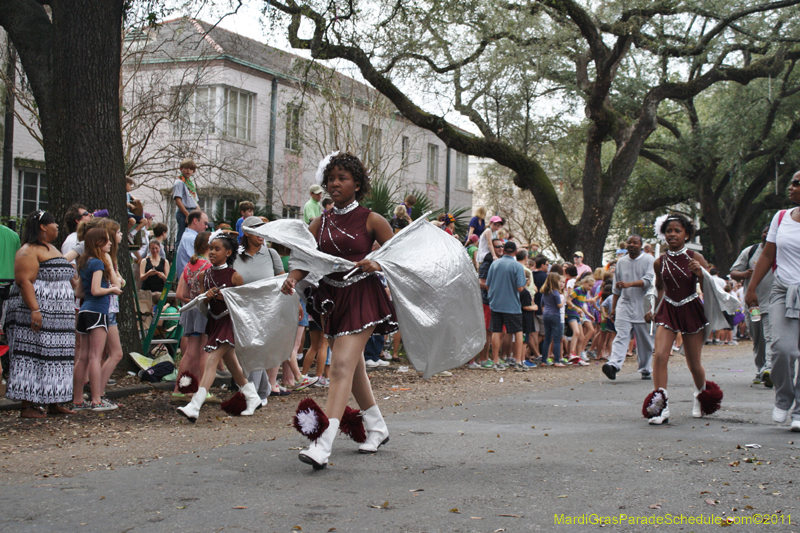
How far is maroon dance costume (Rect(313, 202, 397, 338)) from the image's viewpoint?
5.25m

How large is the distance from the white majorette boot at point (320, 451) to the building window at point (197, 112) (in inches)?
683

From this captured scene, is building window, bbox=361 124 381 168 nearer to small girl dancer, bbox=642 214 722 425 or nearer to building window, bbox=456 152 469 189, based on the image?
small girl dancer, bbox=642 214 722 425

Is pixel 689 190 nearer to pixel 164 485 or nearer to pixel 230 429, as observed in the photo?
pixel 230 429

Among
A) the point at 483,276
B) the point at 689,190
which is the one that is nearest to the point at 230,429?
the point at 483,276

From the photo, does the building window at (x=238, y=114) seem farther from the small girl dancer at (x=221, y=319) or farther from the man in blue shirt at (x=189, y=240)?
the small girl dancer at (x=221, y=319)

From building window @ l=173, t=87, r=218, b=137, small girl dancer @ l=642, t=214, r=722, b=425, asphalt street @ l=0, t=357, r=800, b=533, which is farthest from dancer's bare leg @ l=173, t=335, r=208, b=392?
building window @ l=173, t=87, r=218, b=137

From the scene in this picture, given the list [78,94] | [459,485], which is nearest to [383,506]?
[459,485]

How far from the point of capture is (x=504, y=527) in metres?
3.63

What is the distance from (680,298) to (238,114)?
23320 millimetres

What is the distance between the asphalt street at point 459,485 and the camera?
12.2 feet

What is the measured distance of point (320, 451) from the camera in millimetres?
4820

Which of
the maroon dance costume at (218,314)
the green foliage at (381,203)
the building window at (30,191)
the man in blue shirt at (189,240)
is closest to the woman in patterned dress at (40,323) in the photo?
the maroon dance costume at (218,314)

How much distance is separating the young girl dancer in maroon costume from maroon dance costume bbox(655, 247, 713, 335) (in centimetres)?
316

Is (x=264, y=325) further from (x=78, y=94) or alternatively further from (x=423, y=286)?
(x=78, y=94)
